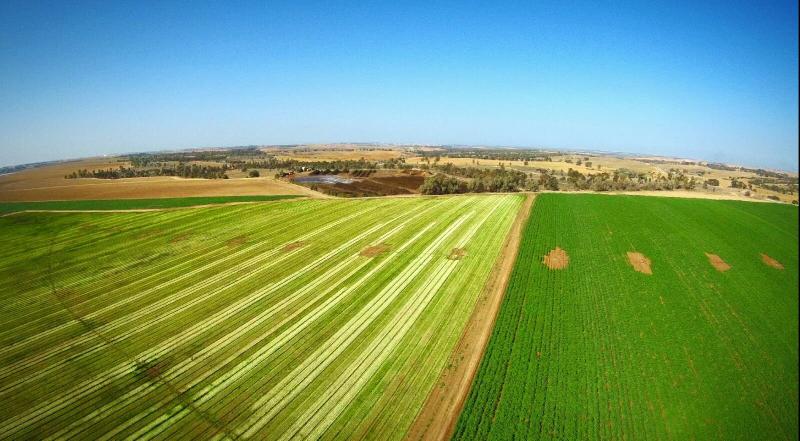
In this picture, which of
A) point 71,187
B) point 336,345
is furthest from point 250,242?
point 71,187

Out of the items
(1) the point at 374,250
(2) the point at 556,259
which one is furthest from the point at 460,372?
(1) the point at 374,250

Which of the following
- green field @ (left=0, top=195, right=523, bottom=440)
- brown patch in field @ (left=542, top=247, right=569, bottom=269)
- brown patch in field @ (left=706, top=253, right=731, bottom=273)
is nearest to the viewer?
green field @ (left=0, top=195, right=523, bottom=440)

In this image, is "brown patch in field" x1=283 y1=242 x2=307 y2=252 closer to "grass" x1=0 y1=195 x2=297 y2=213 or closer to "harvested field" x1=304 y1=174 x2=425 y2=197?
"grass" x1=0 y1=195 x2=297 y2=213

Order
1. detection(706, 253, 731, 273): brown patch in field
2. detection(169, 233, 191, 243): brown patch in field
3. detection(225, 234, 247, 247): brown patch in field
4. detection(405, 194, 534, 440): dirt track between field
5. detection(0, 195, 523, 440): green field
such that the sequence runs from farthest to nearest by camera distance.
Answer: detection(169, 233, 191, 243): brown patch in field → detection(225, 234, 247, 247): brown patch in field → detection(706, 253, 731, 273): brown patch in field → detection(0, 195, 523, 440): green field → detection(405, 194, 534, 440): dirt track between field

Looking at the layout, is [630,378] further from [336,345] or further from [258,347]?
[258,347]

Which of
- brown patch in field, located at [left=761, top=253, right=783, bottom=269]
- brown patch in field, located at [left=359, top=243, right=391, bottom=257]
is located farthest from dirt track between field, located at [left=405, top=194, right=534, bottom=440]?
brown patch in field, located at [left=761, top=253, right=783, bottom=269]

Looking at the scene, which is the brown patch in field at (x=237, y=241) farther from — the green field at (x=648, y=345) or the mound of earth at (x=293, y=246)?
the green field at (x=648, y=345)

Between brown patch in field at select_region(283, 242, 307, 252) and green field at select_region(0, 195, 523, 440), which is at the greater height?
brown patch in field at select_region(283, 242, 307, 252)
